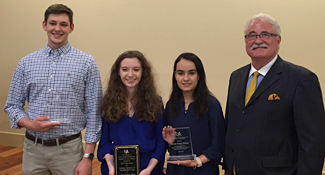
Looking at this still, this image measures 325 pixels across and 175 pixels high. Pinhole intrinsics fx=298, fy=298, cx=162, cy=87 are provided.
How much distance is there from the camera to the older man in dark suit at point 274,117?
1.61m

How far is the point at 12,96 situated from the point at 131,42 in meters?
2.29

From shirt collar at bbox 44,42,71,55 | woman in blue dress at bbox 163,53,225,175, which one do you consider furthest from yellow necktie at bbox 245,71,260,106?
shirt collar at bbox 44,42,71,55

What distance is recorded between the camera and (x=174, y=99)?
219 cm

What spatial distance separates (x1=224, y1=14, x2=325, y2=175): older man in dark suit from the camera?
1614mm

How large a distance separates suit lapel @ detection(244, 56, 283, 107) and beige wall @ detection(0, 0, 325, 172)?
1.72 m

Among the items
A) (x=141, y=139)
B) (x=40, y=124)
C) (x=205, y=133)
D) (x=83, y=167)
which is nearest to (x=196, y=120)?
(x=205, y=133)

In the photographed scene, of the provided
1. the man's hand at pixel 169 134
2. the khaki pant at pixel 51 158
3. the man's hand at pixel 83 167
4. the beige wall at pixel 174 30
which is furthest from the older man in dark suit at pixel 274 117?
the beige wall at pixel 174 30

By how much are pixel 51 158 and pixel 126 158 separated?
601 mm

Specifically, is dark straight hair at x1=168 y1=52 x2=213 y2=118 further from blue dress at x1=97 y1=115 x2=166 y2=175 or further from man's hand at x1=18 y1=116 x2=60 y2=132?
man's hand at x1=18 y1=116 x2=60 y2=132

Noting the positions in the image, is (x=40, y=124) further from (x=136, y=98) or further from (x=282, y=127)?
(x=282, y=127)

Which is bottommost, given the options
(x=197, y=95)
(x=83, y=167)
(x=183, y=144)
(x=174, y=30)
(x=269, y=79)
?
(x=83, y=167)

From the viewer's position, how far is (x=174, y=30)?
4.02 m

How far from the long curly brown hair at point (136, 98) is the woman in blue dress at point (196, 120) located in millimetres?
137

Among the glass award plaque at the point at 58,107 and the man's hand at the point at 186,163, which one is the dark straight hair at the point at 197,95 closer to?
the man's hand at the point at 186,163
